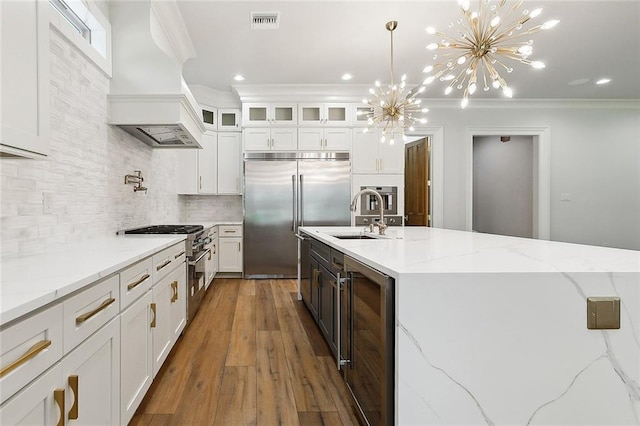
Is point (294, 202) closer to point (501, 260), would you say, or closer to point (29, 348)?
point (501, 260)

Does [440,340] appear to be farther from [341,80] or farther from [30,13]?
[341,80]

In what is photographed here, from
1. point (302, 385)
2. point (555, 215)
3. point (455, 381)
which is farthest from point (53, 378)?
point (555, 215)

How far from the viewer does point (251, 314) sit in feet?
10.6

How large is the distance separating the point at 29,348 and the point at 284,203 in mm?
4026

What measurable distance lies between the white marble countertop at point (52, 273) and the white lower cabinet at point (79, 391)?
0.69 ft

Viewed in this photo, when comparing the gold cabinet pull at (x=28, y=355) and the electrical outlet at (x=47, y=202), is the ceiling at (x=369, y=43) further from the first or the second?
the gold cabinet pull at (x=28, y=355)

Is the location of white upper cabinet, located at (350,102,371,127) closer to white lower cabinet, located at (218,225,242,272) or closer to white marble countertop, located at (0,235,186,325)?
white lower cabinet, located at (218,225,242,272)

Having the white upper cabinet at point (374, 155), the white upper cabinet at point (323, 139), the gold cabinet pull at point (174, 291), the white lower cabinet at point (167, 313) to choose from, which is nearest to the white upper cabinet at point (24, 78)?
the white lower cabinet at point (167, 313)

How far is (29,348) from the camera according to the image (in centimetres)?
81

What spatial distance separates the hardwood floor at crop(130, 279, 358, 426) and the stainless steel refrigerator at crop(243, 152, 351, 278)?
5.24ft

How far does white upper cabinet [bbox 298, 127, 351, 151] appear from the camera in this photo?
4.88 m

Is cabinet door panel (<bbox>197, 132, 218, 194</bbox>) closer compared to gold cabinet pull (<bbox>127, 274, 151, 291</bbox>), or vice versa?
gold cabinet pull (<bbox>127, 274, 151, 291</bbox>)

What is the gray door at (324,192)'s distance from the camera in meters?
4.82

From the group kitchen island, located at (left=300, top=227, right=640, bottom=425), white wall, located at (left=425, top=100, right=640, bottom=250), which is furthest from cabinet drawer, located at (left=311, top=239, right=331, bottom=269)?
white wall, located at (left=425, top=100, right=640, bottom=250)
